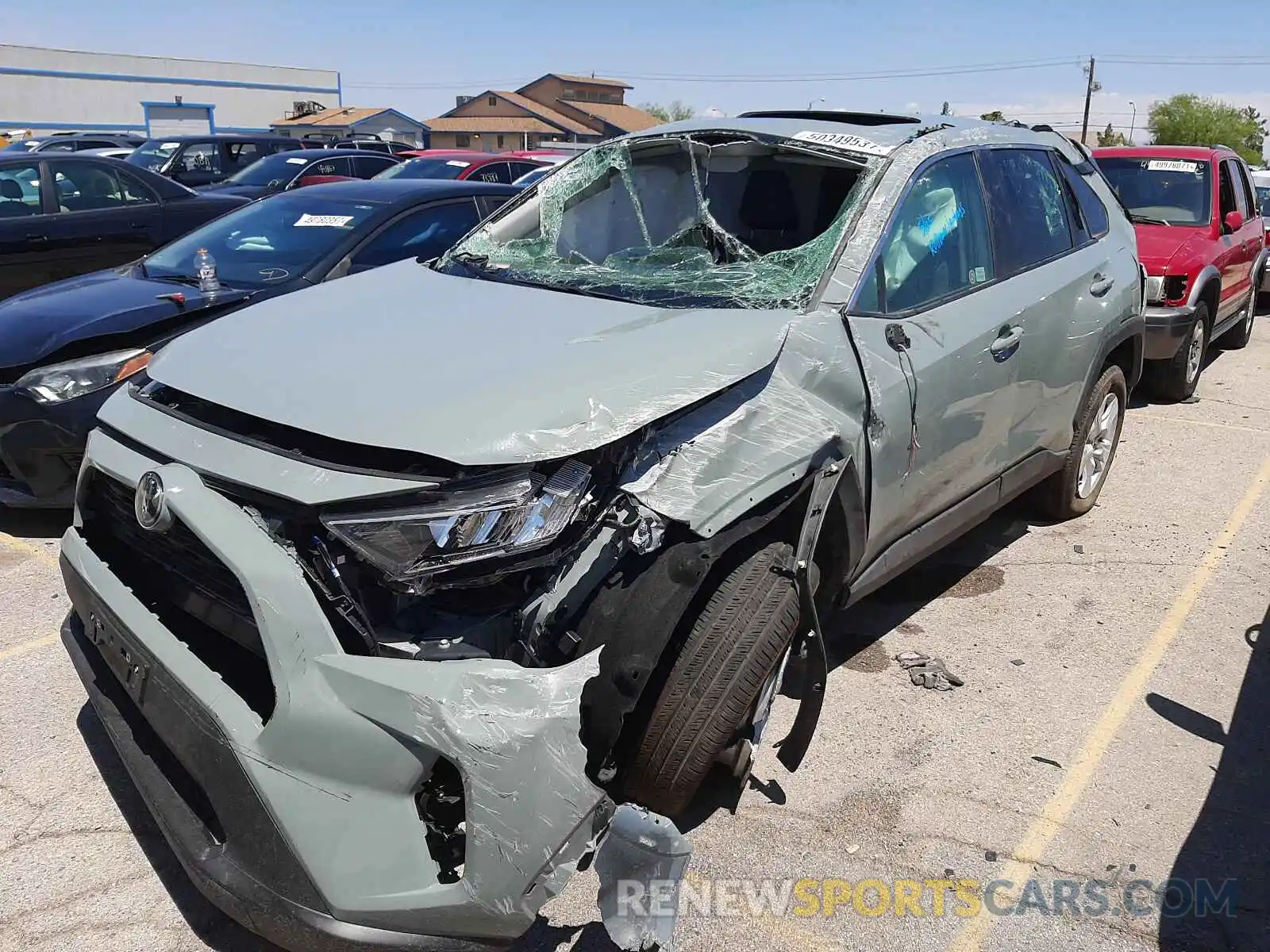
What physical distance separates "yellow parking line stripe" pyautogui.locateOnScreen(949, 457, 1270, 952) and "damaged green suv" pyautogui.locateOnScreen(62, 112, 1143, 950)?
2.08 ft

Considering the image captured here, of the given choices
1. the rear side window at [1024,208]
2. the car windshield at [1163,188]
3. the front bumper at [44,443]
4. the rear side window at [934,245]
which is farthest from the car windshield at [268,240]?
the car windshield at [1163,188]

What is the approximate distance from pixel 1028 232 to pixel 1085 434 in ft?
3.59

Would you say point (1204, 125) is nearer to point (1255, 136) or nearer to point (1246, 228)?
point (1255, 136)

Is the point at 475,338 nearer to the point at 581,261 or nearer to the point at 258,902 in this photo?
the point at 581,261

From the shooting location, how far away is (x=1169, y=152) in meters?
8.42

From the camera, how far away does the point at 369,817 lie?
76.1 inches

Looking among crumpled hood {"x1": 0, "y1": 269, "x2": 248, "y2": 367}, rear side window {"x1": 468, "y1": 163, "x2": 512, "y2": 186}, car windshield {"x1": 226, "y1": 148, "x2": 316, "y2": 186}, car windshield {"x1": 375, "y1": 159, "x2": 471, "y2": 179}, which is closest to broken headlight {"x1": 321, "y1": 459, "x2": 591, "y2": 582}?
crumpled hood {"x1": 0, "y1": 269, "x2": 248, "y2": 367}

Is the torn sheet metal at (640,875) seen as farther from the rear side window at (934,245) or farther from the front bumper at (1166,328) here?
the front bumper at (1166,328)

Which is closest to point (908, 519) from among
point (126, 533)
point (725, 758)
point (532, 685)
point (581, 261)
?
point (725, 758)

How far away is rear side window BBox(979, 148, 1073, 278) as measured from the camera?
3871 millimetres

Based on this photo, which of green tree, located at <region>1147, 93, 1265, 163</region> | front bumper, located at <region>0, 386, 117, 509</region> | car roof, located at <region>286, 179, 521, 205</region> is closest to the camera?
front bumper, located at <region>0, 386, 117, 509</region>

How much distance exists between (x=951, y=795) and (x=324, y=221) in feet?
13.9

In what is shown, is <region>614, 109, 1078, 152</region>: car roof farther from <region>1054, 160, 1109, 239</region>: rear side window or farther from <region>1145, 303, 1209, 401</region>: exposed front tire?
<region>1145, 303, 1209, 401</region>: exposed front tire

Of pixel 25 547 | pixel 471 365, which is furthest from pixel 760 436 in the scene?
pixel 25 547
